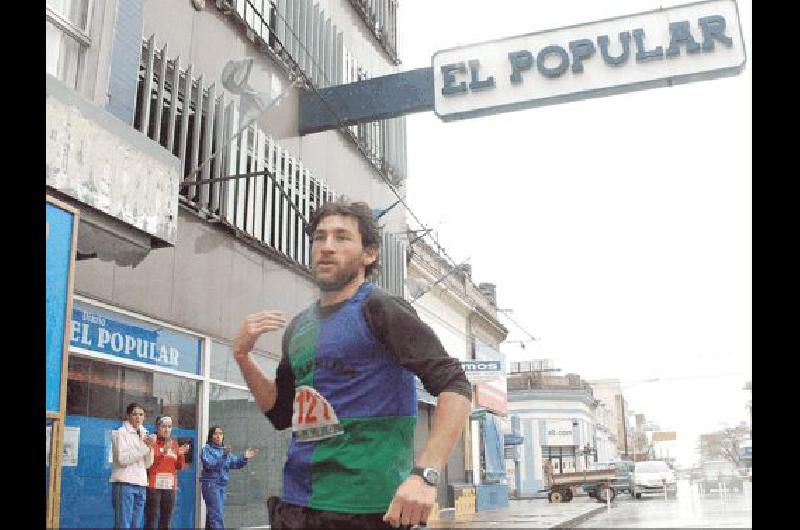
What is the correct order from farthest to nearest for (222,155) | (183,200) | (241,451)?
(222,155) < (241,451) < (183,200)

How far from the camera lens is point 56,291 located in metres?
3.51

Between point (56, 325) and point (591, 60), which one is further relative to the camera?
point (591, 60)

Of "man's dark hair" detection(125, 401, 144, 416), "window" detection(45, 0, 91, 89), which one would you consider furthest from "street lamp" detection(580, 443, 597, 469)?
"window" detection(45, 0, 91, 89)

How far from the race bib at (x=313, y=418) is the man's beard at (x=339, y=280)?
0.26 meters

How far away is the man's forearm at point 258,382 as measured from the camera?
7.02ft

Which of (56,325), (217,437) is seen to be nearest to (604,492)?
(217,437)

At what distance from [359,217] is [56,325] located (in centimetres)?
204

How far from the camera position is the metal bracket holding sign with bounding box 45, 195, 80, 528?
134 inches

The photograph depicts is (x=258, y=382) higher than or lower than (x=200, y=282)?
lower

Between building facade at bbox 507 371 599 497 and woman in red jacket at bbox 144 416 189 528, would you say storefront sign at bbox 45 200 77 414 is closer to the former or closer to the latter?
woman in red jacket at bbox 144 416 189 528

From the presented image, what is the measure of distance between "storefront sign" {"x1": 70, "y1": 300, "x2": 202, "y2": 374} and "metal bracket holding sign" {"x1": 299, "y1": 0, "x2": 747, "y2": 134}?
325 centimetres

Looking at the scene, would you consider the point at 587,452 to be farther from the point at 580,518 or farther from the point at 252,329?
the point at 252,329

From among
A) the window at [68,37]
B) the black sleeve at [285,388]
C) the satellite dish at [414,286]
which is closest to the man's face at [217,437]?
the window at [68,37]

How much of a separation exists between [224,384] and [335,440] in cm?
626
